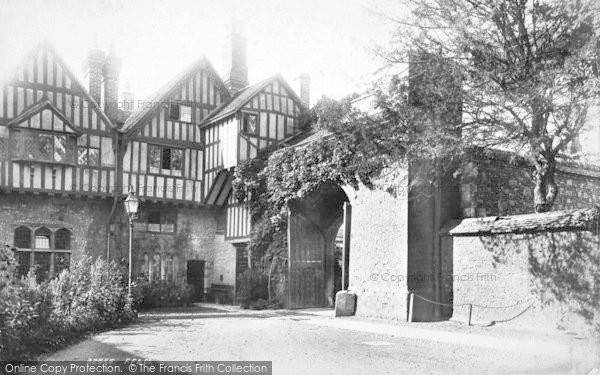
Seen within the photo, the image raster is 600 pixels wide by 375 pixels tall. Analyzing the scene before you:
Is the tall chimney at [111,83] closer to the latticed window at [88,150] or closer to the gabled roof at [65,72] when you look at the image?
the gabled roof at [65,72]

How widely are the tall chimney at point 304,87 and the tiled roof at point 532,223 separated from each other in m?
10.8

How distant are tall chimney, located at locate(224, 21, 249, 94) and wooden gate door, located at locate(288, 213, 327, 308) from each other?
7.55m

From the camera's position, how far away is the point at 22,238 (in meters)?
19.3

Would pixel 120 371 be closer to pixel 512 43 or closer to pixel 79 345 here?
pixel 79 345

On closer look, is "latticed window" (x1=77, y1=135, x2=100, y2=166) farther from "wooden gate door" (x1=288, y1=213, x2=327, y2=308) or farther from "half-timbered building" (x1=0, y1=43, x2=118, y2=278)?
"wooden gate door" (x1=288, y1=213, x2=327, y2=308)

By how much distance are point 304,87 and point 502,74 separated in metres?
12.9

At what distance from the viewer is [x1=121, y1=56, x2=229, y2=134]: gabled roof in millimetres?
20828

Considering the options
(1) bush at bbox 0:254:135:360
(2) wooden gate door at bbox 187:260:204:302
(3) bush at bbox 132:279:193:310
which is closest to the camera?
(1) bush at bbox 0:254:135:360

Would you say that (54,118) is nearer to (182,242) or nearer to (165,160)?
(165,160)

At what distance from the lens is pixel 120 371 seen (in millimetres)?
7016

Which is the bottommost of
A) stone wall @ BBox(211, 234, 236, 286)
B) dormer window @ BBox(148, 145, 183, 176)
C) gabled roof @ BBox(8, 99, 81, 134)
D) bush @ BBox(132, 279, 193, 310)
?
bush @ BBox(132, 279, 193, 310)

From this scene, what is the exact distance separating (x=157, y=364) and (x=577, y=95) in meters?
Answer: 7.52

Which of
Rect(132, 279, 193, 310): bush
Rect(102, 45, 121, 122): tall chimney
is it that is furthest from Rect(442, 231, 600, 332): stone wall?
Rect(102, 45, 121, 122): tall chimney

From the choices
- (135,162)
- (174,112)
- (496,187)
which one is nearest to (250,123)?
(174,112)
